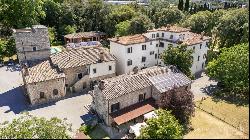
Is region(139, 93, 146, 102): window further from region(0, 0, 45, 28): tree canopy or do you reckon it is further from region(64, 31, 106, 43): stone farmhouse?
region(64, 31, 106, 43): stone farmhouse

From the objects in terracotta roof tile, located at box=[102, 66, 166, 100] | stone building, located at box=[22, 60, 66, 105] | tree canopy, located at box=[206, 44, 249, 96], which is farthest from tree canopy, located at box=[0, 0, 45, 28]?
tree canopy, located at box=[206, 44, 249, 96]

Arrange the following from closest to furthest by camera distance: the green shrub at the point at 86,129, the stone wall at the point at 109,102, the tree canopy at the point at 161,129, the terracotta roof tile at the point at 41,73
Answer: the tree canopy at the point at 161,129
the green shrub at the point at 86,129
the stone wall at the point at 109,102
the terracotta roof tile at the point at 41,73

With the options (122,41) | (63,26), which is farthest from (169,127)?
(63,26)

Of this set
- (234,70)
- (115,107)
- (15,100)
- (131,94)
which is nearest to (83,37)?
(15,100)

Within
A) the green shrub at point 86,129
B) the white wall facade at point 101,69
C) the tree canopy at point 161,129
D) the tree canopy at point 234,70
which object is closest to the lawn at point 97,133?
the green shrub at point 86,129

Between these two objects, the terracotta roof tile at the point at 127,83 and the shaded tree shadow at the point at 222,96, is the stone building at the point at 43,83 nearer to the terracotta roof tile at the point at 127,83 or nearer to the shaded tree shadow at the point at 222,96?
the terracotta roof tile at the point at 127,83
